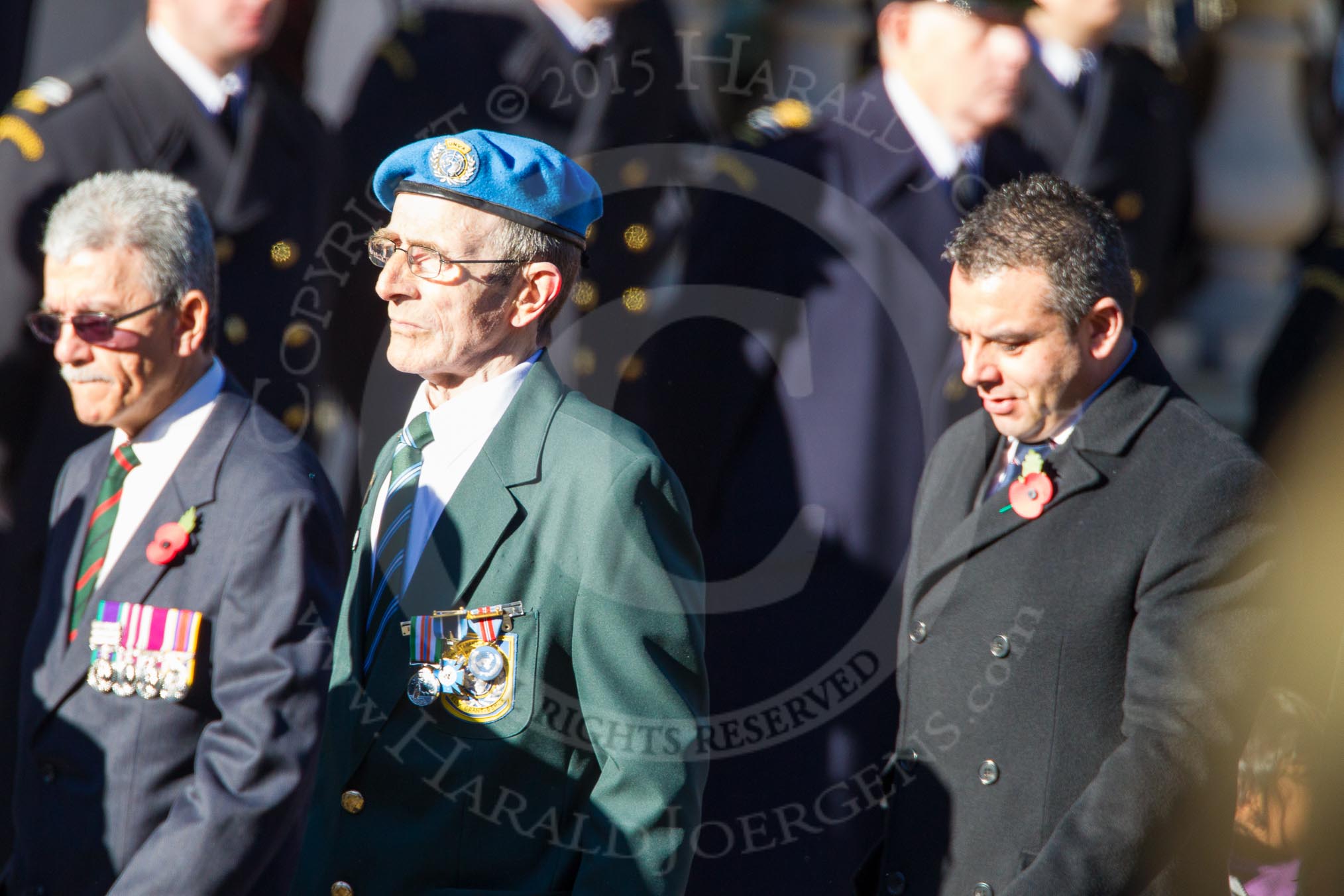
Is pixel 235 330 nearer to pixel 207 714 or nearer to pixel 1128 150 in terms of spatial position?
pixel 207 714

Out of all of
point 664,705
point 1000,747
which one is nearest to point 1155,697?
point 1000,747

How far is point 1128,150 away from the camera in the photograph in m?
4.16

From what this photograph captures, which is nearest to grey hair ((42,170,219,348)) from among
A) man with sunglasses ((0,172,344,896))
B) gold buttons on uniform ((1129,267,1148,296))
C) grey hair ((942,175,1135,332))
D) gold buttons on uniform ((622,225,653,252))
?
man with sunglasses ((0,172,344,896))

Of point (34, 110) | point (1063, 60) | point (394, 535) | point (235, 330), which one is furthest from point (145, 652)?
point (1063, 60)

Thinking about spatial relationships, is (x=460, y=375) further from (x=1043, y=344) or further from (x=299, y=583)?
(x=1043, y=344)

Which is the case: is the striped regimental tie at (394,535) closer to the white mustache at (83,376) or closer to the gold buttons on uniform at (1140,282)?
the white mustache at (83,376)

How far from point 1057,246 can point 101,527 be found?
1999mm

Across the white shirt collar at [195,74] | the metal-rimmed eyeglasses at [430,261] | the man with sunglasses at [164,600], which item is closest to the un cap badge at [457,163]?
the metal-rimmed eyeglasses at [430,261]

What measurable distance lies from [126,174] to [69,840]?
1478mm

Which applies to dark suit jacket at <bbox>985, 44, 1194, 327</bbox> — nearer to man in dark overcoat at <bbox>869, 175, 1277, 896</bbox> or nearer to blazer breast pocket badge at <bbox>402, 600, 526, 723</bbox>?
man in dark overcoat at <bbox>869, 175, 1277, 896</bbox>

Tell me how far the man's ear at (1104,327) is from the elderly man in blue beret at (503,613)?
2.63 ft

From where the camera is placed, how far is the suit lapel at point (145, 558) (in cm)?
298

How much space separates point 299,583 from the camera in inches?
115

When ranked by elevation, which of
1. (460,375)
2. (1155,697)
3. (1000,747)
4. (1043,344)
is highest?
(1043,344)
